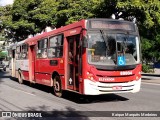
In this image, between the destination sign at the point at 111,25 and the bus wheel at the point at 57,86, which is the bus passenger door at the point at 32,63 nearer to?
the bus wheel at the point at 57,86

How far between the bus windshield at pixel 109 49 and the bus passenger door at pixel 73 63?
31.3 inches

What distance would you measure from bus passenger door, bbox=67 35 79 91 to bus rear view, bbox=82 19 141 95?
2.64 ft

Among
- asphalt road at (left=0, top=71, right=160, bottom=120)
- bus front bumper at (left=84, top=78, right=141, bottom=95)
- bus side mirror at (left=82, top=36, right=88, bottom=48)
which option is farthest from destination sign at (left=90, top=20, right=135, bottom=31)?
asphalt road at (left=0, top=71, right=160, bottom=120)

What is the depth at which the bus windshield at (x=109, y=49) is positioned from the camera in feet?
38.7

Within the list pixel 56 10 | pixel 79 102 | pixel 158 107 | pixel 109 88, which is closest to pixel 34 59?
pixel 79 102

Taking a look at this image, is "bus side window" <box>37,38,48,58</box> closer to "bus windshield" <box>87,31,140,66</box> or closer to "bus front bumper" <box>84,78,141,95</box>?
"bus windshield" <box>87,31,140,66</box>

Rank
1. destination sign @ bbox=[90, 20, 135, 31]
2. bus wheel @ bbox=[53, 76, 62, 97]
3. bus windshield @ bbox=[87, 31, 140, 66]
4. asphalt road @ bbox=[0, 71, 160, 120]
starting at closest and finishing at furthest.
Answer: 1. asphalt road @ bbox=[0, 71, 160, 120]
2. bus windshield @ bbox=[87, 31, 140, 66]
3. destination sign @ bbox=[90, 20, 135, 31]
4. bus wheel @ bbox=[53, 76, 62, 97]

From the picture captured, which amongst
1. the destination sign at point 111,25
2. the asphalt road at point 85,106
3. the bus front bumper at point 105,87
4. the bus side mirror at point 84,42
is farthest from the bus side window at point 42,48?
the bus front bumper at point 105,87

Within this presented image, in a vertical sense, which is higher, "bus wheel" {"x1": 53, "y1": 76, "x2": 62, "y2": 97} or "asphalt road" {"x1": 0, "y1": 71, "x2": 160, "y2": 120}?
"bus wheel" {"x1": 53, "y1": 76, "x2": 62, "y2": 97}

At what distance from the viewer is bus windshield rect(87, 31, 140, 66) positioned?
1180cm

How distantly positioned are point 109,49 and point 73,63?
156 cm

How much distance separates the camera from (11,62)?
81.2 ft

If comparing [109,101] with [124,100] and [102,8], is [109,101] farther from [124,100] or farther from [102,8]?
[102,8]

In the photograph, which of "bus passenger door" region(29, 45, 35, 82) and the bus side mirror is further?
"bus passenger door" region(29, 45, 35, 82)
